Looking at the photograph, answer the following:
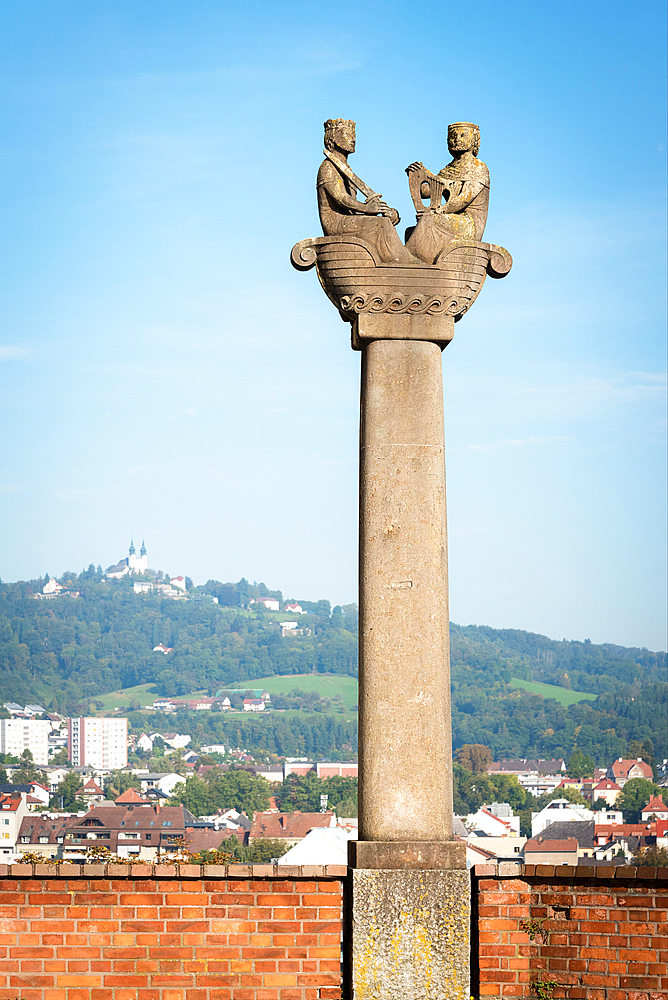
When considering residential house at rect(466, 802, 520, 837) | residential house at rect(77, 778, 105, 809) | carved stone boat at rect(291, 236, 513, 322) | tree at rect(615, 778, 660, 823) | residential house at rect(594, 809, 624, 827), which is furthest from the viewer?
residential house at rect(77, 778, 105, 809)

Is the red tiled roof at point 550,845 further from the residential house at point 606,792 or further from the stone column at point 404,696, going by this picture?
the stone column at point 404,696

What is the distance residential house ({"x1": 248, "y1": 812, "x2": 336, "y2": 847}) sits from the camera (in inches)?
3588

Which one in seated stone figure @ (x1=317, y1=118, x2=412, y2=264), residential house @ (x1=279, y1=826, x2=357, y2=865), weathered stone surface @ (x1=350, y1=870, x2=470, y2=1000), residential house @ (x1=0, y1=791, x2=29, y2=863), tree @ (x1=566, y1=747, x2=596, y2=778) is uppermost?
seated stone figure @ (x1=317, y1=118, x2=412, y2=264)

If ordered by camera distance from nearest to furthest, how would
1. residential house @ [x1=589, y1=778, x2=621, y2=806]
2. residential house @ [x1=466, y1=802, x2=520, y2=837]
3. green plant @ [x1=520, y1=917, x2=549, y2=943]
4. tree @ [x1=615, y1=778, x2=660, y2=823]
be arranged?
green plant @ [x1=520, y1=917, x2=549, y2=943]
residential house @ [x1=466, y1=802, x2=520, y2=837]
tree @ [x1=615, y1=778, x2=660, y2=823]
residential house @ [x1=589, y1=778, x2=621, y2=806]

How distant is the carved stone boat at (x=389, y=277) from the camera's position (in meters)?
6.82

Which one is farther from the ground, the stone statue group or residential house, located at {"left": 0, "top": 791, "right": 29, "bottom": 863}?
the stone statue group

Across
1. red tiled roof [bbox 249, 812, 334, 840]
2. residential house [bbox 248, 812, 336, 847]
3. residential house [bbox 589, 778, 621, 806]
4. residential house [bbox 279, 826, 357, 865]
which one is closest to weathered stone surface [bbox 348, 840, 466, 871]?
residential house [bbox 279, 826, 357, 865]

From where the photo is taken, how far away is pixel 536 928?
20.4 feet

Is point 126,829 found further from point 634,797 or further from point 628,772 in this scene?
point 628,772

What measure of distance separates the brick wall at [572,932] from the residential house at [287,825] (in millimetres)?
84385

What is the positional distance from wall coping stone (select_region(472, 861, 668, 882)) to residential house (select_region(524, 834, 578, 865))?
234 feet

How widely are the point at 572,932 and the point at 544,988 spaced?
316mm

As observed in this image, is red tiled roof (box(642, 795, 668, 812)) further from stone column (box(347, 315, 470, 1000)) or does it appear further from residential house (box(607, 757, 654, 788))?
stone column (box(347, 315, 470, 1000))

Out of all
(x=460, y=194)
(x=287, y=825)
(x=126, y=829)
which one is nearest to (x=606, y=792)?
(x=287, y=825)
